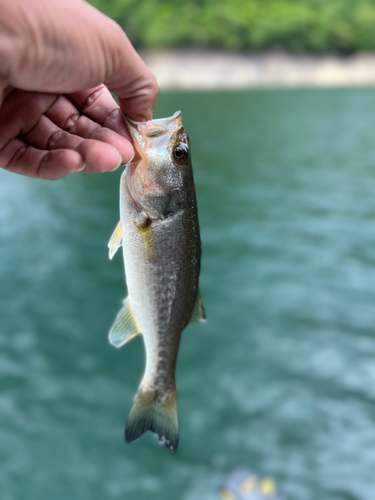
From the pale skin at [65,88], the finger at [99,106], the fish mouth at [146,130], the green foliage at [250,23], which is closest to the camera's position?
the pale skin at [65,88]

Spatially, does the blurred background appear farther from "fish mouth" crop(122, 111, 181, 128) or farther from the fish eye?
"fish mouth" crop(122, 111, 181, 128)

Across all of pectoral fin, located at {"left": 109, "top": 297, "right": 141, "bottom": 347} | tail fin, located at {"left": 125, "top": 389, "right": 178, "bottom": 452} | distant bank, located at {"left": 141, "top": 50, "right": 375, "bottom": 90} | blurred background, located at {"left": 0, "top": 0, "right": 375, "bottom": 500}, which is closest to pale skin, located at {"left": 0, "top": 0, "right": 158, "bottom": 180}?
pectoral fin, located at {"left": 109, "top": 297, "right": 141, "bottom": 347}

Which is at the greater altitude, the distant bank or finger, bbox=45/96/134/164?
finger, bbox=45/96/134/164

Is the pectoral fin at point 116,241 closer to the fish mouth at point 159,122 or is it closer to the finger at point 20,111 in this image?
the fish mouth at point 159,122

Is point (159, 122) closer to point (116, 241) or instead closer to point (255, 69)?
point (116, 241)

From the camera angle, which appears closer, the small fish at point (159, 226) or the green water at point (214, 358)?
the small fish at point (159, 226)

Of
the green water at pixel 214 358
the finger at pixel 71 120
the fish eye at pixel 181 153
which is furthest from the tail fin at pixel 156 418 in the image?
the green water at pixel 214 358
